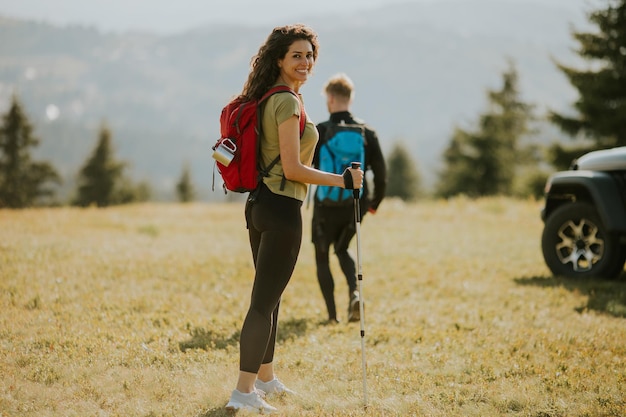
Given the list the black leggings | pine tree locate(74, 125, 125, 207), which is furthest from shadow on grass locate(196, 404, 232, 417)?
pine tree locate(74, 125, 125, 207)

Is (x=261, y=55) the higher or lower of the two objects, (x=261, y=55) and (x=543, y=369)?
the higher

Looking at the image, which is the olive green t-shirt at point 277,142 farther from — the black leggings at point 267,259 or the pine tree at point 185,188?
the pine tree at point 185,188

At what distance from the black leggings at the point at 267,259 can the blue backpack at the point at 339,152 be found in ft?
9.73

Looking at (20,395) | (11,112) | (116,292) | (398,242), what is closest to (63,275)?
(116,292)

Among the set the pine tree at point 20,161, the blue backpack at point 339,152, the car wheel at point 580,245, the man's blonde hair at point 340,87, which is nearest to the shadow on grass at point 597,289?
the car wheel at point 580,245

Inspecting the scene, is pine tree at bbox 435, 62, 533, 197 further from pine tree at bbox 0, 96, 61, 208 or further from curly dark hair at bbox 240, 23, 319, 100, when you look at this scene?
curly dark hair at bbox 240, 23, 319, 100

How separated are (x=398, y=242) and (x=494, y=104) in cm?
3932

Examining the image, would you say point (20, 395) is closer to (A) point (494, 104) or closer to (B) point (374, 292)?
(B) point (374, 292)

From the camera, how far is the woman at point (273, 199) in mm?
4598

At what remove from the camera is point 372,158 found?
313 inches

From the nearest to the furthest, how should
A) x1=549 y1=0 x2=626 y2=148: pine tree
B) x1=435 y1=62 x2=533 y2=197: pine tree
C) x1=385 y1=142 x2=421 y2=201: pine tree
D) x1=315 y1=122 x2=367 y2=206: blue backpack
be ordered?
1. x1=315 y1=122 x2=367 y2=206: blue backpack
2. x1=549 y1=0 x2=626 y2=148: pine tree
3. x1=435 y1=62 x2=533 y2=197: pine tree
4. x1=385 y1=142 x2=421 y2=201: pine tree

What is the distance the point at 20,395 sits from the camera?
4.91 metres

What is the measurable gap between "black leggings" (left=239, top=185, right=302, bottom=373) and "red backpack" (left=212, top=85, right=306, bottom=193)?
6.5 inches

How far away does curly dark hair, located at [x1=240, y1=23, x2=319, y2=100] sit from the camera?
4637 millimetres
